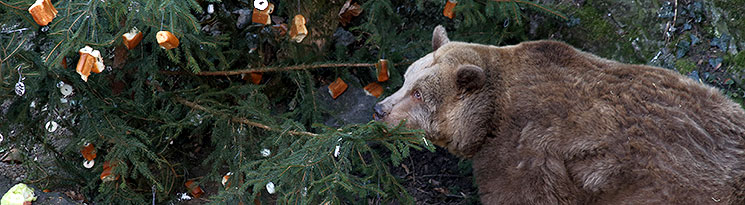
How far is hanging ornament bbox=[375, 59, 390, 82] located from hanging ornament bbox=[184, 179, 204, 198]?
1961 millimetres

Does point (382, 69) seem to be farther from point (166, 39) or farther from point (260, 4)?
point (166, 39)

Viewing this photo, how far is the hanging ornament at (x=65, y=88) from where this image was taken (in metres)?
4.77

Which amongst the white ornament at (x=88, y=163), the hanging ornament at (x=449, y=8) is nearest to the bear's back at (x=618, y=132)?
the hanging ornament at (x=449, y=8)

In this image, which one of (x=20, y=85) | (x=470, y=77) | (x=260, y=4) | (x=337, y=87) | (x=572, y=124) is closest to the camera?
(x=572, y=124)

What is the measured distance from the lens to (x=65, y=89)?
481 centimetres

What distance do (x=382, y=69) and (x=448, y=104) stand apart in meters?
1.29

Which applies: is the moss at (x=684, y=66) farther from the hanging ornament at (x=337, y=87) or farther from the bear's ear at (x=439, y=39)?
the hanging ornament at (x=337, y=87)

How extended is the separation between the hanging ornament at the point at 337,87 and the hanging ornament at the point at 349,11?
677 mm

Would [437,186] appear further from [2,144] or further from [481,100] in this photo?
[2,144]

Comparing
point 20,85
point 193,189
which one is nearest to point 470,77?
point 193,189

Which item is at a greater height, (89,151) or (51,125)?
(51,125)

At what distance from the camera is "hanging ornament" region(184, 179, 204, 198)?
5589mm

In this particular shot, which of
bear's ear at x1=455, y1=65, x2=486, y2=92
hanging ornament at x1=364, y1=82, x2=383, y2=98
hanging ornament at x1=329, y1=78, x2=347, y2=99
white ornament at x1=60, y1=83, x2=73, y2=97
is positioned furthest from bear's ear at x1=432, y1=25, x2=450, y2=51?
white ornament at x1=60, y1=83, x2=73, y2=97

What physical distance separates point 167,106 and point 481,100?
8.71 ft
